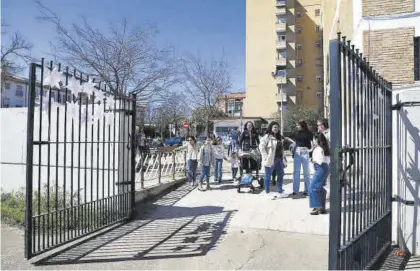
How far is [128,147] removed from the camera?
6.23m

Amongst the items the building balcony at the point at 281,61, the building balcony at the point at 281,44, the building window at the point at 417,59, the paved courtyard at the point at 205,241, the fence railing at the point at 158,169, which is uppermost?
the building balcony at the point at 281,44

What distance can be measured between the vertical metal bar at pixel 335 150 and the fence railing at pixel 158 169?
5264 mm

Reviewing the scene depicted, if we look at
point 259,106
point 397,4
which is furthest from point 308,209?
point 259,106

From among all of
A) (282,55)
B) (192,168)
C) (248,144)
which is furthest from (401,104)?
Answer: (282,55)

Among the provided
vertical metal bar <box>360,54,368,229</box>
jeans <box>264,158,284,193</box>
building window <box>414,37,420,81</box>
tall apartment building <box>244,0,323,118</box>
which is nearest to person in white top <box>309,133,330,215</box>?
jeans <box>264,158,284,193</box>

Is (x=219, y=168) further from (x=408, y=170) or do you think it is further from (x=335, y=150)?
(x=335, y=150)

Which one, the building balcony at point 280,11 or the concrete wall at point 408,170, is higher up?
the building balcony at point 280,11

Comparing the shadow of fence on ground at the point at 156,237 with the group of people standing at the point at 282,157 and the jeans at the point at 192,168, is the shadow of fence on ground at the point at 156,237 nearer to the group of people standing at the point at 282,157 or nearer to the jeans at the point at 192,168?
the group of people standing at the point at 282,157

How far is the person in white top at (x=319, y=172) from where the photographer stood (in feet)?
19.3

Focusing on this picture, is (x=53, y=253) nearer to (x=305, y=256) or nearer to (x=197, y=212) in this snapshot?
(x=197, y=212)

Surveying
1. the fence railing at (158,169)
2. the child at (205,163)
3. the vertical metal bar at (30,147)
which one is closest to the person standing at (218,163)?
the child at (205,163)

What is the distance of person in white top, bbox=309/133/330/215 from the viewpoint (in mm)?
5887

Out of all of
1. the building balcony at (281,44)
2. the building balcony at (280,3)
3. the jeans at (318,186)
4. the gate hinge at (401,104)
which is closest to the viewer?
the gate hinge at (401,104)

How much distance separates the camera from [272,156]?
7551 millimetres
